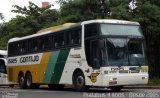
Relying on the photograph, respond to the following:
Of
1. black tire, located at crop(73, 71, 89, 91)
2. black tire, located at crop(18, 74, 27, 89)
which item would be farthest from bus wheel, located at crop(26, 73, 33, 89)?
black tire, located at crop(73, 71, 89, 91)

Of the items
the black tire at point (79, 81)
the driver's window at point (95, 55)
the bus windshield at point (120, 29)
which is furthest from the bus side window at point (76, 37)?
the bus windshield at point (120, 29)

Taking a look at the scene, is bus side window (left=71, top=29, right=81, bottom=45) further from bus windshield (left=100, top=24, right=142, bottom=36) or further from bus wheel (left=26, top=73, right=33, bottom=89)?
bus wheel (left=26, top=73, right=33, bottom=89)

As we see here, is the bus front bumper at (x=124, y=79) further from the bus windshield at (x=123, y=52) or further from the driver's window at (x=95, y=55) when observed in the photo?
the driver's window at (x=95, y=55)

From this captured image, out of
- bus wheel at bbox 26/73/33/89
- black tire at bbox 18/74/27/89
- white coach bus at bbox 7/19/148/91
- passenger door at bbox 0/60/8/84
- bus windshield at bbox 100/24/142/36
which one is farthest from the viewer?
passenger door at bbox 0/60/8/84

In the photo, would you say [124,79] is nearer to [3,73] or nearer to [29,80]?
[29,80]

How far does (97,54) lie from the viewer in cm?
2178

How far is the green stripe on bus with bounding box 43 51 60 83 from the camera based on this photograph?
25.8m

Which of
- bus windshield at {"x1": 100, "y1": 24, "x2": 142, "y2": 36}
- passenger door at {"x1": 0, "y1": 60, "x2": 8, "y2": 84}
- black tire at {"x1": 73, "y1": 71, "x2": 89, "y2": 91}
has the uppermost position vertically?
bus windshield at {"x1": 100, "y1": 24, "x2": 142, "y2": 36}

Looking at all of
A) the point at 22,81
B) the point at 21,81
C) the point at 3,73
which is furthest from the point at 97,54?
the point at 3,73

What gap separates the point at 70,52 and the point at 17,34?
863 inches

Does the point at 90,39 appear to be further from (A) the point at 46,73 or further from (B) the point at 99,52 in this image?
(A) the point at 46,73

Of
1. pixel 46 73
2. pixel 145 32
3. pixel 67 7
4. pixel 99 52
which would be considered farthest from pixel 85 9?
pixel 99 52

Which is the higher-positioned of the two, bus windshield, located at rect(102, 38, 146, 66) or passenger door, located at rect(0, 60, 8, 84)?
bus windshield, located at rect(102, 38, 146, 66)

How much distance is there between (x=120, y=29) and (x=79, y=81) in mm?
3305
